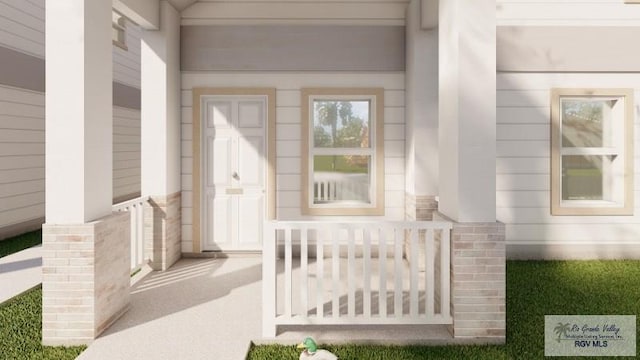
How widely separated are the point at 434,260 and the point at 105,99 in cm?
316

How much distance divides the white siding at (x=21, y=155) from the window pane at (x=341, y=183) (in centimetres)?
533

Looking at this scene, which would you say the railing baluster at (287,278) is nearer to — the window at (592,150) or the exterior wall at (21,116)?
the window at (592,150)

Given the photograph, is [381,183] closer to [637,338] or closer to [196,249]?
[196,249]

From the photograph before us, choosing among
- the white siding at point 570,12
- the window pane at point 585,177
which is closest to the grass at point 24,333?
the window pane at point 585,177

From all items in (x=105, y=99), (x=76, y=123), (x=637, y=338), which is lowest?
(x=637, y=338)

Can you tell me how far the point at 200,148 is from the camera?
18.8 ft

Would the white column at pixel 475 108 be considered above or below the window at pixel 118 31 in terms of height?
below

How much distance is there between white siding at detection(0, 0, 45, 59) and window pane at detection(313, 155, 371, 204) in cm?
584

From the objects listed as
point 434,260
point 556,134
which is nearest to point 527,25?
point 556,134

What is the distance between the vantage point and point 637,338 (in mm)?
3107

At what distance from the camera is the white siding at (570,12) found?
5.48 m

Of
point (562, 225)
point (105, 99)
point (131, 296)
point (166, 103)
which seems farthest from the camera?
point (562, 225)

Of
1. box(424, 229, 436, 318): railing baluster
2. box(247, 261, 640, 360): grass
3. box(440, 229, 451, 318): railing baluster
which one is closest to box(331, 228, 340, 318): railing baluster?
box(247, 261, 640, 360): grass

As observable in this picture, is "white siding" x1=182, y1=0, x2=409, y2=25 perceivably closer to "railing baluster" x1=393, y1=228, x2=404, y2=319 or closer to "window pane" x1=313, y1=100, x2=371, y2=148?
"window pane" x1=313, y1=100, x2=371, y2=148
